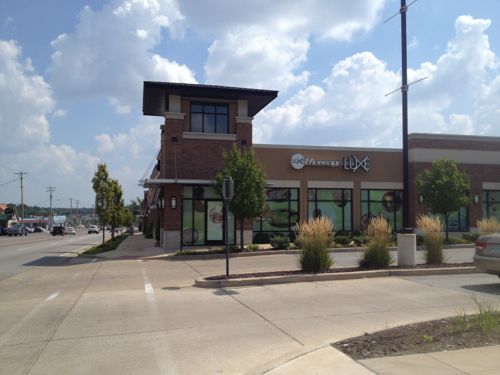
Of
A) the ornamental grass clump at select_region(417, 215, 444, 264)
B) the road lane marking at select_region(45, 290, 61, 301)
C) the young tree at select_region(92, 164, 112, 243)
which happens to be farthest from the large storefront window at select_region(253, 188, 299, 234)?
the road lane marking at select_region(45, 290, 61, 301)

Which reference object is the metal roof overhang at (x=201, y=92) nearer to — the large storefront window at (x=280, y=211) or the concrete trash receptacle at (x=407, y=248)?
the large storefront window at (x=280, y=211)

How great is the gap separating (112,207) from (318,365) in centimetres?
2920

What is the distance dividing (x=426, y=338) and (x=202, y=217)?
19.4m

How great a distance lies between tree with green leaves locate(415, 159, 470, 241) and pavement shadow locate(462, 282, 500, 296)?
12634 mm

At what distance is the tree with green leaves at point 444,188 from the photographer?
24.3 metres

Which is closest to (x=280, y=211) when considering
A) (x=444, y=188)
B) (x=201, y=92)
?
(x=201, y=92)

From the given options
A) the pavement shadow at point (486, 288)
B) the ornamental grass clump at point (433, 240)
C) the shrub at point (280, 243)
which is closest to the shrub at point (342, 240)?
the shrub at point (280, 243)

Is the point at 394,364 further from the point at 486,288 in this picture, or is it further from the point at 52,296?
the point at 52,296

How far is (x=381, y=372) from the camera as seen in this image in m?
5.26

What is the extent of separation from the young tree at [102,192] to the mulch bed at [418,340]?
2727 cm

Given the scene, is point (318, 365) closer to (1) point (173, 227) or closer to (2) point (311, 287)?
(2) point (311, 287)

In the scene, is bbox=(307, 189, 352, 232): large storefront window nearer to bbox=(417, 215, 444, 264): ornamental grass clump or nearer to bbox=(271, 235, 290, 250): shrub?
bbox=(271, 235, 290, 250): shrub

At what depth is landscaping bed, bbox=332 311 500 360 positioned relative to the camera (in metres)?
6.11

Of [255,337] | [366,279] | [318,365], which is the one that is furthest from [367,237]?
[318,365]
